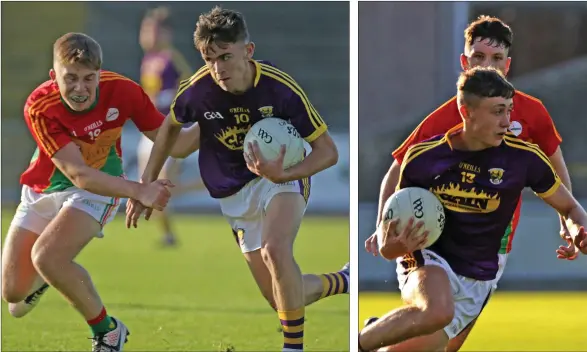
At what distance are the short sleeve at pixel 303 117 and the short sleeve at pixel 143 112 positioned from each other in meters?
0.84

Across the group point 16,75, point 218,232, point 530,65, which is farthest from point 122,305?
point 16,75

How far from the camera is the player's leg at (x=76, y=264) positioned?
5.35 m

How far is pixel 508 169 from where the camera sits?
4.74 meters

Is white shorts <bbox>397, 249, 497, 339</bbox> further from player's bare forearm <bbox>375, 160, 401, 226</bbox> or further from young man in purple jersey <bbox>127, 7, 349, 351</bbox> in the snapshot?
young man in purple jersey <bbox>127, 7, 349, 351</bbox>

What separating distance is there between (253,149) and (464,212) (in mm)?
943

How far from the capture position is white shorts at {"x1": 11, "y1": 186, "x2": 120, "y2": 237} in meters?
5.54

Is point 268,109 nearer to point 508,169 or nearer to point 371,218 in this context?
point 508,169

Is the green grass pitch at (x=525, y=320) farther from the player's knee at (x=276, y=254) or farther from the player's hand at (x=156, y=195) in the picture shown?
the player's hand at (x=156, y=195)

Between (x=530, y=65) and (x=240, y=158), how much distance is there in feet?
25.6

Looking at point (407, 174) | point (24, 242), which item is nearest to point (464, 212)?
point (407, 174)

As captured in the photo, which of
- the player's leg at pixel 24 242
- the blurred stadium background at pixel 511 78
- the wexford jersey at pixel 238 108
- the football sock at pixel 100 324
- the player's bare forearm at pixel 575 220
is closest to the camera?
the player's bare forearm at pixel 575 220

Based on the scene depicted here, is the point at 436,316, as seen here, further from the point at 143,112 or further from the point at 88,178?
the point at 143,112

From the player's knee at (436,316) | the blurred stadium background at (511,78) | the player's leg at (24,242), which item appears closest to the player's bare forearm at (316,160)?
the player's knee at (436,316)

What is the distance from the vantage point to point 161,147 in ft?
17.4
